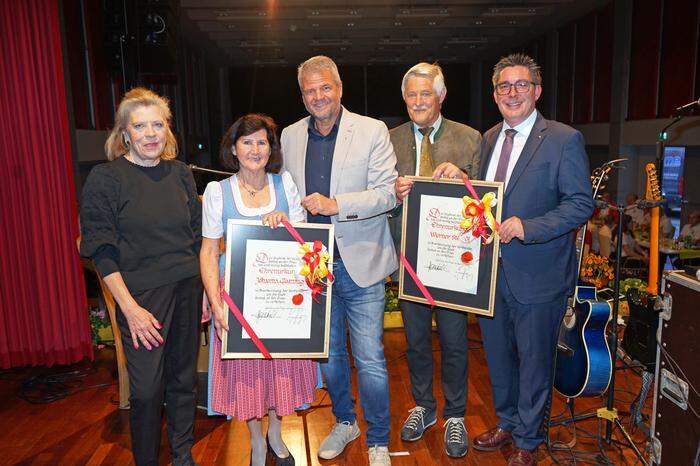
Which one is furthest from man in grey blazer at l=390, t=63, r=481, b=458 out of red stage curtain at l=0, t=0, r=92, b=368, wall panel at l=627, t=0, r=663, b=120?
wall panel at l=627, t=0, r=663, b=120

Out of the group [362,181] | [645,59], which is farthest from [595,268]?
[645,59]

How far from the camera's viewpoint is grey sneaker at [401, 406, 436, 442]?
297 centimetres

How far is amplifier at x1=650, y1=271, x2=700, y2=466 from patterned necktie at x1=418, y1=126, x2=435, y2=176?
44.7 inches

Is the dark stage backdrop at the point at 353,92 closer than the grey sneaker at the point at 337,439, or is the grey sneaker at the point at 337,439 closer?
the grey sneaker at the point at 337,439

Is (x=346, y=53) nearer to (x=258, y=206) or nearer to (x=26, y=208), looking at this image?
(x=26, y=208)

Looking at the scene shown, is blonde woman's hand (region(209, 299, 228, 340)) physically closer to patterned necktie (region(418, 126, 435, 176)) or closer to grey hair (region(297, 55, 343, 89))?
grey hair (region(297, 55, 343, 89))

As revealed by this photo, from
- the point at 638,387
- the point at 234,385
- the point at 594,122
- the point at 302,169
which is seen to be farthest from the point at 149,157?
the point at 594,122

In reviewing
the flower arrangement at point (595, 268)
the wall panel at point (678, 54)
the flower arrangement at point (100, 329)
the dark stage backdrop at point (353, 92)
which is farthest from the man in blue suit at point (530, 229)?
the dark stage backdrop at point (353, 92)

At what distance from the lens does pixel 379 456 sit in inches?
106

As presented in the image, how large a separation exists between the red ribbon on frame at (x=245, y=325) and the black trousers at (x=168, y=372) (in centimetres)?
26

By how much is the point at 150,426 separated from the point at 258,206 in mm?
1022

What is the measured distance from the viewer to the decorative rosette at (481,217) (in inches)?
93.0

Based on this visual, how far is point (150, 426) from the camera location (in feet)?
7.75

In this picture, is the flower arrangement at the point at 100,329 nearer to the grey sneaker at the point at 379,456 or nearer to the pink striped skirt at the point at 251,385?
the pink striped skirt at the point at 251,385
